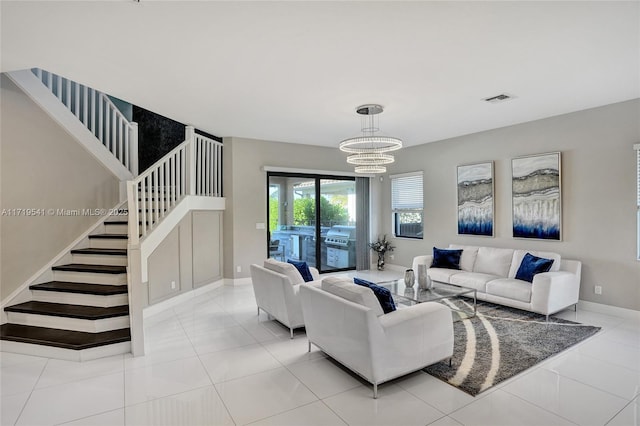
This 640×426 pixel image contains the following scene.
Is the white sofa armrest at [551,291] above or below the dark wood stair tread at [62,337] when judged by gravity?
above

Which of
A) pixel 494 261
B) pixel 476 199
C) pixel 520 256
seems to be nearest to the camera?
pixel 520 256

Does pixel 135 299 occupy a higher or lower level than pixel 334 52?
lower

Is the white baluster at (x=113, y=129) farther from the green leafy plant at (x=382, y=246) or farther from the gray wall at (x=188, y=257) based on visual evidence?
the green leafy plant at (x=382, y=246)

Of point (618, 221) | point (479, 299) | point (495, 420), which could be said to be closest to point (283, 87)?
point (495, 420)

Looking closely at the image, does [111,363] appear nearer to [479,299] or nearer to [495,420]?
[495,420]

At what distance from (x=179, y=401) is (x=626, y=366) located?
12.8 ft

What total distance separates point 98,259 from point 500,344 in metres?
5.12

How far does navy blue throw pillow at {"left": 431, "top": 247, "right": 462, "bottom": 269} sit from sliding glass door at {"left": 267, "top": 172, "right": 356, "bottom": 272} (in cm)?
230

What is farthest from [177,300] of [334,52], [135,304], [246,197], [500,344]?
[500,344]

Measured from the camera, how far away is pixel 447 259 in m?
5.80

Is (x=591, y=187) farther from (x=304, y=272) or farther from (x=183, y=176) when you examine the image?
(x=183, y=176)

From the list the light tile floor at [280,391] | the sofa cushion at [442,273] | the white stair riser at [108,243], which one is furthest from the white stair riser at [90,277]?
the sofa cushion at [442,273]

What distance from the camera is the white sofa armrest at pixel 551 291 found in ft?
13.8

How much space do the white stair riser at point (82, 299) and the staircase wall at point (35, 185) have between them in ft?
1.12
